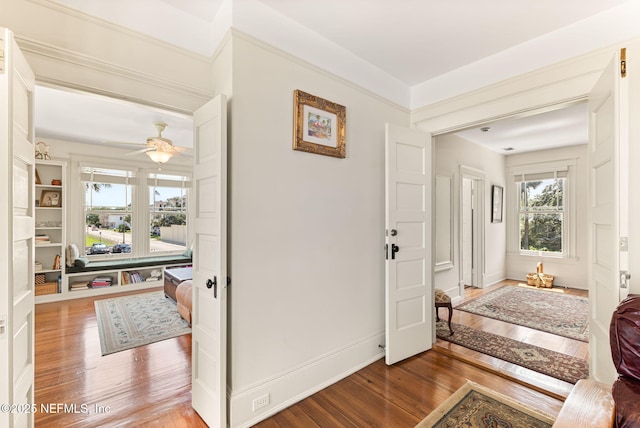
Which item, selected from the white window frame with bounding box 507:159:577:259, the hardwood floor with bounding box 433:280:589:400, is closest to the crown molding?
the hardwood floor with bounding box 433:280:589:400

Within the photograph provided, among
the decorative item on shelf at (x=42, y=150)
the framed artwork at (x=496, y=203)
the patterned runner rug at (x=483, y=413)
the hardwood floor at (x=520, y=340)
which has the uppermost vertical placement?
the decorative item on shelf at (x=42, y=150)

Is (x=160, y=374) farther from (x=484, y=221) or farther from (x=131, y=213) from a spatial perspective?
(x=484, y=221)

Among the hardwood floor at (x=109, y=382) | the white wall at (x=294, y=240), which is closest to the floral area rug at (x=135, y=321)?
the hardwood floor at (x=109, y=382)

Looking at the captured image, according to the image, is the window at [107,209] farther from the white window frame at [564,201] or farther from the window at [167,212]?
the white window frame at [564,201]

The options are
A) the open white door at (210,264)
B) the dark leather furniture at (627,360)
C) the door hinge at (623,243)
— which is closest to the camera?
the dark leather furniture at (627,360)

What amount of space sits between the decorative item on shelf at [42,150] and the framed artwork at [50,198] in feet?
1.90

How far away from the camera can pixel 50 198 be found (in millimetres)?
4820

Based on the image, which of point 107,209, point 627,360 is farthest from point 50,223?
point 627,360

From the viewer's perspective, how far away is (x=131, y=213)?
5781mm

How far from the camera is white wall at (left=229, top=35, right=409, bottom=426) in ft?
6.12

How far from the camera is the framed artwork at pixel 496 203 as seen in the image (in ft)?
18.4

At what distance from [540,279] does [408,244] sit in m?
4.52

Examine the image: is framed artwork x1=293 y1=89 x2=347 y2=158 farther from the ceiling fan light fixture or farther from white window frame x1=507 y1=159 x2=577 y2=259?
white window frame x1=507 y1=159 x2=577 y2=259

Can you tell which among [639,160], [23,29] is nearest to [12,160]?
[23,29]
